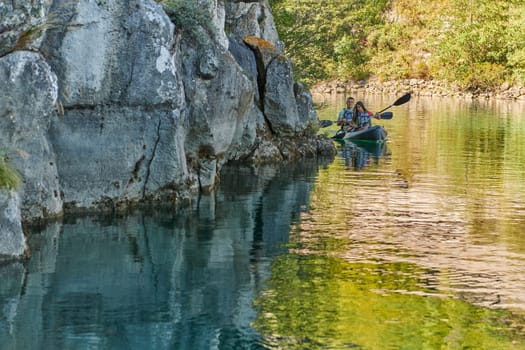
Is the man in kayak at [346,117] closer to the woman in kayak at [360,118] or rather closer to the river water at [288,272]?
the woman in kayak at [360,118]

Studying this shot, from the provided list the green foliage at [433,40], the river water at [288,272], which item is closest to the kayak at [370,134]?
the green foliage at [433,40]

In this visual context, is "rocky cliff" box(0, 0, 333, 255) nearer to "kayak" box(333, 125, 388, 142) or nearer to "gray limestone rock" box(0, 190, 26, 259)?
"gray limestone rock" box(0, 190, 26, 259)

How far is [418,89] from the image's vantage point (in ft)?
277

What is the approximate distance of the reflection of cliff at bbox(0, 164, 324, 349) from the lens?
37.6 ft

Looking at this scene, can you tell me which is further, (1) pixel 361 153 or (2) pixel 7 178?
(1) pixel 361 153

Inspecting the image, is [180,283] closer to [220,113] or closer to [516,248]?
[516,248]

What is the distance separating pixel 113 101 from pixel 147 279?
Result: 5.22 m

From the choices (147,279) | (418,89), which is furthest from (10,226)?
(418,89)

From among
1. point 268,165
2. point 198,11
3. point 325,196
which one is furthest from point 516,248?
point 268,165

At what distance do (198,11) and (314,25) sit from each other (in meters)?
19.4

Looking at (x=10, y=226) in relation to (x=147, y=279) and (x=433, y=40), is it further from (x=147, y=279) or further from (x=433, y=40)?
(x=433, y=40)

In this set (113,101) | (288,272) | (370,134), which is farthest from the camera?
(370,134)

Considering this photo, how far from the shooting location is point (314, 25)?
A: 39781 millimetres

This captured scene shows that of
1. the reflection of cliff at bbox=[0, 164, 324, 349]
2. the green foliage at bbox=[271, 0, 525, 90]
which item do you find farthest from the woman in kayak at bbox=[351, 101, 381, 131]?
the reflection of cliff at bbox=[0, 164, 324, 349]
